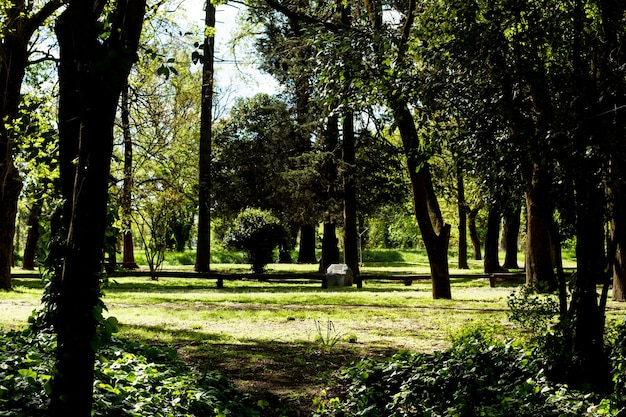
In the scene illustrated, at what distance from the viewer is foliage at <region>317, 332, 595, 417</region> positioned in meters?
4.90

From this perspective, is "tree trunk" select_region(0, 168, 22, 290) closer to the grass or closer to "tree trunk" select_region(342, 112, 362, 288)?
the grass

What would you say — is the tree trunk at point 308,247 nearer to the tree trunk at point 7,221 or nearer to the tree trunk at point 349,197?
the tree trunk at point 349,197

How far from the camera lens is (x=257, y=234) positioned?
23.6 metres

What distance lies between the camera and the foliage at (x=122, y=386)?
4090 mm

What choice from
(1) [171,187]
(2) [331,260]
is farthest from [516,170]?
(2) [331,260]

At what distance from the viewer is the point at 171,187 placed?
23531 mm

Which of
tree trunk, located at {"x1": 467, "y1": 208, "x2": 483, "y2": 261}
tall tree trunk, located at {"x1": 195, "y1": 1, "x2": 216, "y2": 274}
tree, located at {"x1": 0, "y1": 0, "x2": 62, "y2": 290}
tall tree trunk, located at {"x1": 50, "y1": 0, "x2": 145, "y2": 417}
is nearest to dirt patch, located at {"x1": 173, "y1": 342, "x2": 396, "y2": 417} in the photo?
tall tree trunk, located at {"x1": 50, "y1": 0, "x2": 145, "y2": 417}

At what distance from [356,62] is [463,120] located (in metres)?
1.47

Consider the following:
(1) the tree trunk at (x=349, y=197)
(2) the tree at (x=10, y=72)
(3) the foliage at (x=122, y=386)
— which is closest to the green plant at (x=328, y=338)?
(3) the foliage at (x=122, y=386)

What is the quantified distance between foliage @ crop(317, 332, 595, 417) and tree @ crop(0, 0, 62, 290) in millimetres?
11697

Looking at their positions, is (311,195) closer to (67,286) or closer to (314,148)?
(314,148)

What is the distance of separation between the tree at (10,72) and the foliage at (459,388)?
38.4 ft

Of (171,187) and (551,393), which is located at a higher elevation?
(171,187)

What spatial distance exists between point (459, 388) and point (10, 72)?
45.6 feet
